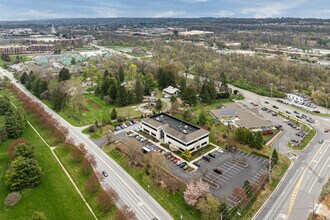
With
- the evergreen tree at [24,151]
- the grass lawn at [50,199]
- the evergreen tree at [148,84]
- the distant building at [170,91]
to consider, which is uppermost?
the evergreen tree at [148,84]

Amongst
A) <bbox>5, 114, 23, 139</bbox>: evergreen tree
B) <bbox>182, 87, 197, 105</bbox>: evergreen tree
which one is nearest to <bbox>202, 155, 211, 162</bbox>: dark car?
<bbox>182, 87, 197, 105</bbox>: evergreen tree

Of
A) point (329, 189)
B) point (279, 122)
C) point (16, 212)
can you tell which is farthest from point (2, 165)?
point (279, 122)

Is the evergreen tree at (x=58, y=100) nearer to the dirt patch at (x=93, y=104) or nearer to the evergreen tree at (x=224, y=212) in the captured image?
the dirt patch at (x=93, y=104)

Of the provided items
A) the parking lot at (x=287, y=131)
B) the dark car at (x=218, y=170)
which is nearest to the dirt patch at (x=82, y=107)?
the dark car at (x=218, y=170)

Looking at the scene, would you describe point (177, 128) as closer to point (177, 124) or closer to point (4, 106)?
point (177, 124)

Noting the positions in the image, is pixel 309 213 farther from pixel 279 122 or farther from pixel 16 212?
pixel 16 212
